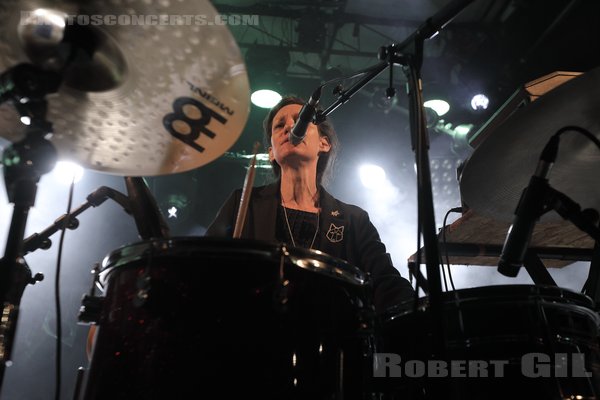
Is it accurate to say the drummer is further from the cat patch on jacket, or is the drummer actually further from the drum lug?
the drum lug

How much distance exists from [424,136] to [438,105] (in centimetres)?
494

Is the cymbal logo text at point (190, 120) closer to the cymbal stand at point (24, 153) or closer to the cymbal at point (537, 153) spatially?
the cymbal stand at point (24, 153)

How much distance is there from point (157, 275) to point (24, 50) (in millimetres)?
646

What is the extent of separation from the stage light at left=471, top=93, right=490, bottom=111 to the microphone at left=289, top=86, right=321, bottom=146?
4553 millimetres

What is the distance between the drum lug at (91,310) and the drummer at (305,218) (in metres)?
0.94

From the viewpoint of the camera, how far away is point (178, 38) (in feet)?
3.88

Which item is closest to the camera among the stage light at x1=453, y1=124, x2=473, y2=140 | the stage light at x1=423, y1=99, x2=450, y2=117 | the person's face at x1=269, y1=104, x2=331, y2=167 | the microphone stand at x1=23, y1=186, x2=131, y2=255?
the microphone stand at x1=23, y1=186, x2=131, y2=255

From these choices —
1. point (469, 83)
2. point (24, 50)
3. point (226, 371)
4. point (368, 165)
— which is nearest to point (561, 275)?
point (469, 83)

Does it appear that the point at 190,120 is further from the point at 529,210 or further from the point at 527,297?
the point at 527,297

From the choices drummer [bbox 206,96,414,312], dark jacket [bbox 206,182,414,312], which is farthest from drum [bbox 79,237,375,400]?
dark jacket [bbox 206,182,414,312]

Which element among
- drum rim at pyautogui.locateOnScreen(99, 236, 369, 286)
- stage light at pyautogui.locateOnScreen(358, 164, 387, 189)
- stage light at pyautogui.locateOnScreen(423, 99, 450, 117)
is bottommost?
drum rim at pyautogui.locateOnScreen(99, 236, 369, 286)

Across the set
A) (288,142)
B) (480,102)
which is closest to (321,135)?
(288,142)

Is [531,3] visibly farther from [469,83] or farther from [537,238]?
[537,238]

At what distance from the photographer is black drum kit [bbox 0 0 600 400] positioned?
110 centimetres
